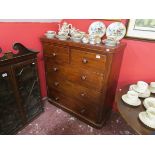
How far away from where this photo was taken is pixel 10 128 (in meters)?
1.90

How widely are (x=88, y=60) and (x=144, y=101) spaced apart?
0.84m

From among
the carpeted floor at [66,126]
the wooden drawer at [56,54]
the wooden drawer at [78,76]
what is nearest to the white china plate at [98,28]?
the wooden drawer at [56,54]

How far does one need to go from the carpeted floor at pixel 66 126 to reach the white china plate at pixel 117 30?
4.77ft

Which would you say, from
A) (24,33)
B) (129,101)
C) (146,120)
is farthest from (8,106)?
(146,120)

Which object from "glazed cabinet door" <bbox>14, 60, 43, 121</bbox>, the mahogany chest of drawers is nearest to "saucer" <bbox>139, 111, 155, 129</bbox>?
the mahogany chest of drawers

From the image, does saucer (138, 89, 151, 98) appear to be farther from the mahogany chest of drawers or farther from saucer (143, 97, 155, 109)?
the mahogany chest of drawers

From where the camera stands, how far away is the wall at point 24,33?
5.81 feet

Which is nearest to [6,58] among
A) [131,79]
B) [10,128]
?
[10,128]

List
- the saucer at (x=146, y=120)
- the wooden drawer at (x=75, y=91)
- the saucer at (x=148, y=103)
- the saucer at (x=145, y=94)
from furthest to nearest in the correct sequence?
1. the wooden drawer at (x=75, y=91)
2. the saucer at (x=145, y=94)
3. the saucer at (x=148, y=103)
4. the saucer at (x=146, y=120)

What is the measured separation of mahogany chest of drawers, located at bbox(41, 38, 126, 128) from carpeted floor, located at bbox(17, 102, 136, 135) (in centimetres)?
12

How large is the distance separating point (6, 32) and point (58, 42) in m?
0.72

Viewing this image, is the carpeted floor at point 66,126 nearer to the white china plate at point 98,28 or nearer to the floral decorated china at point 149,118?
the floral decorated china at point 149,118
